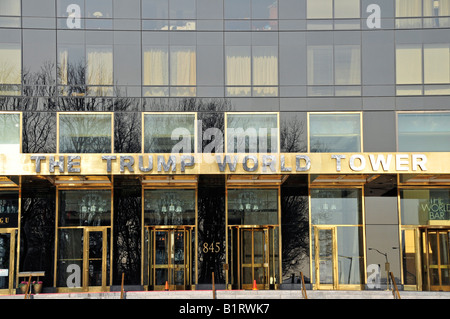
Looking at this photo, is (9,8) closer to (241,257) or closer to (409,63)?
(241,257)

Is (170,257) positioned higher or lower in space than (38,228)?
lower

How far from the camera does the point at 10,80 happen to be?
2489 centimetres

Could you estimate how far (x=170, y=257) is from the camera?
24.9m

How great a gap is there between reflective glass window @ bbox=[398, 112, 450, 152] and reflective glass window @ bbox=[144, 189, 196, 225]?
9810 mm

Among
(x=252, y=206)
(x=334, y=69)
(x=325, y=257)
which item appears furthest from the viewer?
(x=334, y=69)

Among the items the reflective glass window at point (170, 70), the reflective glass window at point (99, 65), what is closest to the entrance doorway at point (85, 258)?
the reflective glass window at point (99, 65)

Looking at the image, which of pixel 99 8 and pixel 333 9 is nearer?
pixel 99 8

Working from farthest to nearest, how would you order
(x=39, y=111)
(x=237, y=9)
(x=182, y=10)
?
(x=237, y=9) < (x=182, y=10) < (x=39, y=111)

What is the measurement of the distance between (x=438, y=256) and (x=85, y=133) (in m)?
16.8

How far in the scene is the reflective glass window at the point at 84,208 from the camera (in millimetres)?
24922

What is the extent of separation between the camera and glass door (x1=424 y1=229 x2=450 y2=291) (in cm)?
2500

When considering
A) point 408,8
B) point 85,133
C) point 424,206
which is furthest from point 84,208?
point 408,8

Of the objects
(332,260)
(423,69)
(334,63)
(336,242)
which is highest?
(334,63)
